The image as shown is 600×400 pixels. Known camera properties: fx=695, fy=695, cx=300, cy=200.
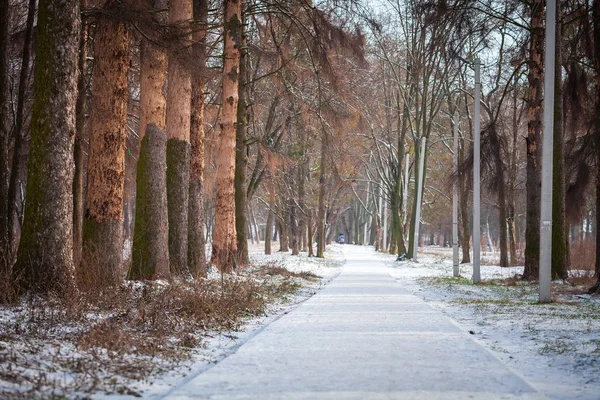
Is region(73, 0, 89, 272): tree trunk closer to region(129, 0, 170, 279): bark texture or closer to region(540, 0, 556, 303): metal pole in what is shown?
region(129, 0, 170, 279): bark texture

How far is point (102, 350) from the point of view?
691 centimetres

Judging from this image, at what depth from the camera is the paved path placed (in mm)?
5402

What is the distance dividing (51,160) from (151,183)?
13.8ft

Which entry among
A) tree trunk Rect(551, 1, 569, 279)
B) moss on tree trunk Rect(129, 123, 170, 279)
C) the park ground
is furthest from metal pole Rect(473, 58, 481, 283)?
moss on tree trunk Rect(129, 123, 170, 279)

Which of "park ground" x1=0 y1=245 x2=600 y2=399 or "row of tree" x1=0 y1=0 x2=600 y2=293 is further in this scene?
"row of tree" x1=0 y1=0 x2=600 y2=293

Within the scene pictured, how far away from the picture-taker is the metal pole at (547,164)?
43.4 ft

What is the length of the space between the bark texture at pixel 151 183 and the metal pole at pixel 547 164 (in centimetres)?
752

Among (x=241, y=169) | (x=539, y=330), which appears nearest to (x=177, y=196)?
(x=241, y=169)

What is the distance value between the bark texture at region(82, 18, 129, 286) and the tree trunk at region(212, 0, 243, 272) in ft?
22.9

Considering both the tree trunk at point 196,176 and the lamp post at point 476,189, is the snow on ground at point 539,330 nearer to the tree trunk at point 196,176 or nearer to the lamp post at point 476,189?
the lamp post at point 476,189

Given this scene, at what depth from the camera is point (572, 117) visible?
2105 centimetres

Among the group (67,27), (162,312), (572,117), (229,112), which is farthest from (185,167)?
(572,117)

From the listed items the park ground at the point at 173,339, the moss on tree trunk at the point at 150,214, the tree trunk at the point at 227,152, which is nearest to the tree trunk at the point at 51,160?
the park ground at the point at 173,339

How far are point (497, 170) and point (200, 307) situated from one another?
14254mm
